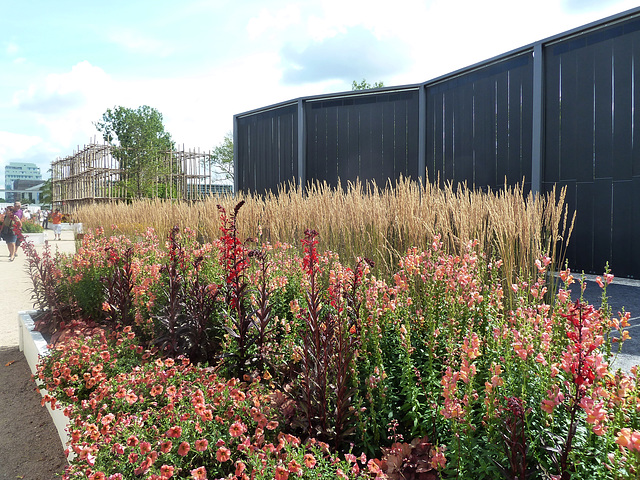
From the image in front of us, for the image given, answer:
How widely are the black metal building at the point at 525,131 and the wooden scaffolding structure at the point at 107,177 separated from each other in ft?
20.6

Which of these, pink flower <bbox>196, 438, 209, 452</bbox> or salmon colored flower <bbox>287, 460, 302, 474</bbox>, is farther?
pink flower <bbox>196, 438, 209, 452</bbox>

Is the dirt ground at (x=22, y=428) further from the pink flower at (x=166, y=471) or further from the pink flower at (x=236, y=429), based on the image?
the pink flower at (x=236, y=429)

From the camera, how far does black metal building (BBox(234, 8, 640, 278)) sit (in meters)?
6.32

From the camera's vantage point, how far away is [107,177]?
1886cm

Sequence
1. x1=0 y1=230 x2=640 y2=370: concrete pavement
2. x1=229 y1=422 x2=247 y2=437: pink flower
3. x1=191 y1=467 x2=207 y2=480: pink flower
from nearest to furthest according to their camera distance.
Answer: x1=191 y1=467 x2=207 y2=480: pink flower, x1=229 y1=422 x2=247 y2=437: pink flower, x1=0 y1=230 x2=640 y2=370: concrete pavement

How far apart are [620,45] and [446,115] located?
3017mm

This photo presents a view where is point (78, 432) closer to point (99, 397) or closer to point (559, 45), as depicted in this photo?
point (99, 397)

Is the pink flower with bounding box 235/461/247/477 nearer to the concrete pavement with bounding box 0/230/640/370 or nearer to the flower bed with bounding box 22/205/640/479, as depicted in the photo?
the flower bed with bounding box 22/205/640/479

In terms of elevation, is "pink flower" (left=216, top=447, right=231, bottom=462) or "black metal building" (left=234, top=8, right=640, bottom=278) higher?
"black metal building" (left=234, top=8, right=640, bottom=278)

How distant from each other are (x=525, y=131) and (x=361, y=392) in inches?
273

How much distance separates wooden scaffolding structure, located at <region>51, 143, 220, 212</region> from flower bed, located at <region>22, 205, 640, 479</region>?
1232 centimetres

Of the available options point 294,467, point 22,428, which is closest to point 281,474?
point 294,467

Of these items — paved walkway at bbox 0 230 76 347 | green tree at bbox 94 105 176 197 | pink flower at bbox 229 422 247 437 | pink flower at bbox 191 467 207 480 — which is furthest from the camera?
green tree at bbox 94 105 176 197

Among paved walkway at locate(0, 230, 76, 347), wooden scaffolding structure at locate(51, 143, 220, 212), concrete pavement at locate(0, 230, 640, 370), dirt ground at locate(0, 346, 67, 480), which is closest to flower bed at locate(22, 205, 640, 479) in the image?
dirt ground at locate(0, 346, 67, 480)
